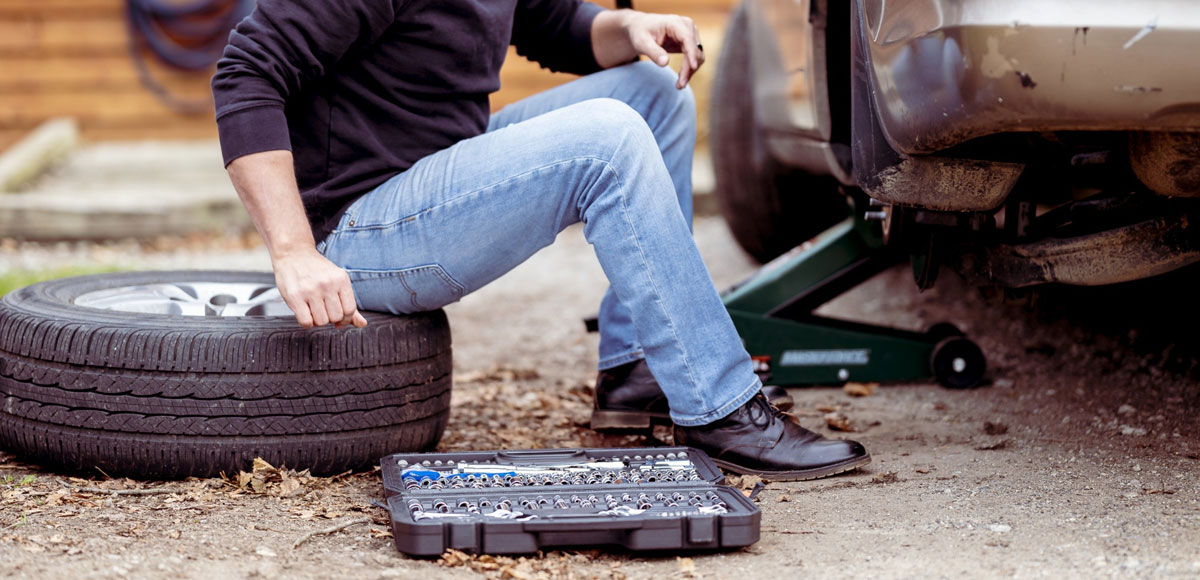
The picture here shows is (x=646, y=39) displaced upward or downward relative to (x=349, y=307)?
upward

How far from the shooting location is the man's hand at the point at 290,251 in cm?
190

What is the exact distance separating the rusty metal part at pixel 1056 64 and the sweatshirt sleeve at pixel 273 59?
3.20ft

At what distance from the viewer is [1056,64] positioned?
1.52 m

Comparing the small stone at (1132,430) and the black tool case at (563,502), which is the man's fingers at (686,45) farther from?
the small stone at (1132,430)

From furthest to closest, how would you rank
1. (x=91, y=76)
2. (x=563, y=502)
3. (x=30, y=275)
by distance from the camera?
(x=91, y=76) → (x=30, y=275) → (x=563, y=502)

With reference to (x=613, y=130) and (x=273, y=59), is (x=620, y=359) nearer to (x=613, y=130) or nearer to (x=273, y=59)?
(x=613, y=130)

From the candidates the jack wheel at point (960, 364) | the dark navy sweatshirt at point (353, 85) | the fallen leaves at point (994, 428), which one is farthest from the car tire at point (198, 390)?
the jack wheel at point (960, 364)

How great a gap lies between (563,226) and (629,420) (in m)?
0.52

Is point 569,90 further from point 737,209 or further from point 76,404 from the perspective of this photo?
point 737,209

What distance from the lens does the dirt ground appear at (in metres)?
1.70

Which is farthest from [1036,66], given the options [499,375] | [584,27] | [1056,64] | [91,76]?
[91,76]

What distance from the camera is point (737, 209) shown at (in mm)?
3984

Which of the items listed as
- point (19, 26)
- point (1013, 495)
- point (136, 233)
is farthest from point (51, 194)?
point (1013, 495)

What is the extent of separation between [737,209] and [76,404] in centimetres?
247
